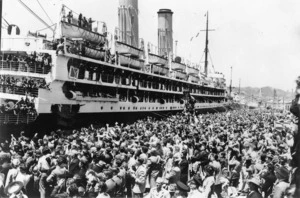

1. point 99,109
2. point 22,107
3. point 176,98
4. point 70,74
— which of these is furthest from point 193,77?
point 22,107

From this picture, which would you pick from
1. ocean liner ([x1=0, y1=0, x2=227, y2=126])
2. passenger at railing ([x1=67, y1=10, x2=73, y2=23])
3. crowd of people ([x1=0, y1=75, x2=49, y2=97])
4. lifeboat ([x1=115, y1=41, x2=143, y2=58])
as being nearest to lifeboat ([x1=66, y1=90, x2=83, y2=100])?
ocean liner ([x1=0, y1=0, x2=227, y2=126])

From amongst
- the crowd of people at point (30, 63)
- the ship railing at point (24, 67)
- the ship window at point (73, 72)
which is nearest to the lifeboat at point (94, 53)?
the ship window at point (73, 72)

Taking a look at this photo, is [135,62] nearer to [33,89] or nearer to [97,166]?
[33,89]

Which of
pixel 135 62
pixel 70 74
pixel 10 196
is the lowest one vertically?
pixel 10 196

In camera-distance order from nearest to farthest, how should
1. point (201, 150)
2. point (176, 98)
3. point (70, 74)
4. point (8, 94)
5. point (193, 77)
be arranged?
point (201, 150)
point (8, 94)
point (70, 74)
point (176, 98)
point (193, 77)

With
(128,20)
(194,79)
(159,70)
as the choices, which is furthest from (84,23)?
(194,79)

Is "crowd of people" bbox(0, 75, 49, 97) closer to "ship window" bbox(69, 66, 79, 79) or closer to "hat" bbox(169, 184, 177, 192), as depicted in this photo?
"ship window" bbox(69, 66, 79, 79)

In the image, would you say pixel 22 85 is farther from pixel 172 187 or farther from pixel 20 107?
pixel 172 187

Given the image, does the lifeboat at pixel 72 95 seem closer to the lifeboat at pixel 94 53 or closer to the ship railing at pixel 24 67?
the ship railing at pixel 24 67
